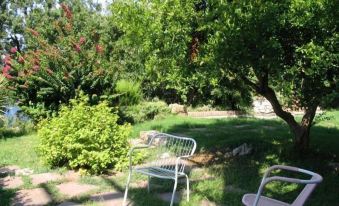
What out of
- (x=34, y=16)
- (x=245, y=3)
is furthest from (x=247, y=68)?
(x=34, y=16)

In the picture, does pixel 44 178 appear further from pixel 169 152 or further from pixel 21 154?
pixel 21 154

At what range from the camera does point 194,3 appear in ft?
16.2

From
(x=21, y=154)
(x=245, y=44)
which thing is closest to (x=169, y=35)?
(x=245, y=44)

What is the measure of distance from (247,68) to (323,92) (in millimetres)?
942

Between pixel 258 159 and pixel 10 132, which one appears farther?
pixel 10 132

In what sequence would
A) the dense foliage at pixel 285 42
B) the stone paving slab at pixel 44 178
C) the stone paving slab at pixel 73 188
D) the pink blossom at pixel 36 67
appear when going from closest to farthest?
the dense foliage at pixel 285 42
the stone paving slab at pixel 73 188
the stone paving slab at pixel 44 178
the pink blossom at pixel 36 67

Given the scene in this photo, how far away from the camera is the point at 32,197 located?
543cm

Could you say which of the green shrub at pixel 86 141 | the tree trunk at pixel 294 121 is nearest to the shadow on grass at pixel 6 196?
the green shrub at pixel 86 141

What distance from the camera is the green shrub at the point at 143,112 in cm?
1199

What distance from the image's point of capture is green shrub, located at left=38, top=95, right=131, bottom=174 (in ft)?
21.3

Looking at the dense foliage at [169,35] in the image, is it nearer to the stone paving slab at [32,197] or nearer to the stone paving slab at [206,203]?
the stone paving slab at [206,203]

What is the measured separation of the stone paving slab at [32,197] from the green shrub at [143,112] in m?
6.27

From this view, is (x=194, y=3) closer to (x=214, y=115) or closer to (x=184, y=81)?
(x=184, y=81)

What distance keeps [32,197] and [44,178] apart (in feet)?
2.80
